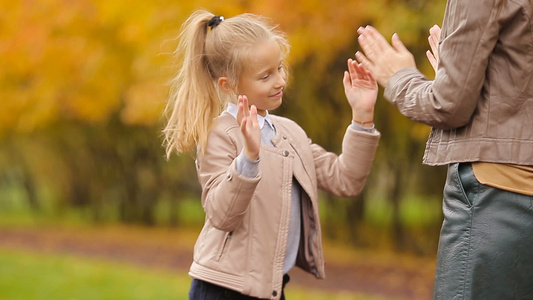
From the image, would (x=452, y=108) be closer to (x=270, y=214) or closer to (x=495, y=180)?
(x=495, y=180)

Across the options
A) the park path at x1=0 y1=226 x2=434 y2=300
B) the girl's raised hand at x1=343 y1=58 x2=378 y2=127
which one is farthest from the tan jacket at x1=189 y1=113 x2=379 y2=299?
the park path at x1=0 y1=226 x2=434 y2=300

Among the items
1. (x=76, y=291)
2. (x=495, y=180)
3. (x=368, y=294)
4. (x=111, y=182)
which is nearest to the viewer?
(x=495, y=180)

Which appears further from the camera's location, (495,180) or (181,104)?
(181,104)

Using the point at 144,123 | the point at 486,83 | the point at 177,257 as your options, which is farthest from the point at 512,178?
the point at 177,257

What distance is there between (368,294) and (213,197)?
639cm

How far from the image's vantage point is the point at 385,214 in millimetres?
15273

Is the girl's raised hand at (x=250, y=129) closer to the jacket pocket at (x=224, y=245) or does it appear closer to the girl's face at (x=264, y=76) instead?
the girl's face at (x=264, y=76)

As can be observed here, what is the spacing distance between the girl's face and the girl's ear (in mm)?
55

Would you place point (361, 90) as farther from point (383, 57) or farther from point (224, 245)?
point (224, 245)

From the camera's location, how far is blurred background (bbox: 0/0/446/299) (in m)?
8.48

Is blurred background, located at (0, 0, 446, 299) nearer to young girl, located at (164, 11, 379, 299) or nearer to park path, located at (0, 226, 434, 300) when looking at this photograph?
park path, located at (0, 226, 434, 300)

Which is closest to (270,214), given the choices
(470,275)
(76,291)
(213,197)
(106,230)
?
(213,197)

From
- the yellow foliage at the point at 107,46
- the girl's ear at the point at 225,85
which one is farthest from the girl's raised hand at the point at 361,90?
the yellow foliage at the point at 107,46

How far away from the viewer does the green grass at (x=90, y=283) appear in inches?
327
